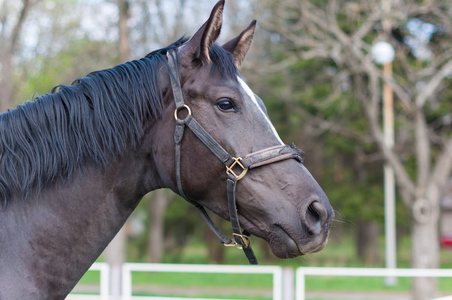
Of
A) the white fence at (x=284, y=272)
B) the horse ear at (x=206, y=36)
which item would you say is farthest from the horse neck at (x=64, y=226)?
the white fence at (x=284, y=272)

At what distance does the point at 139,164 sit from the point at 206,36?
677mm

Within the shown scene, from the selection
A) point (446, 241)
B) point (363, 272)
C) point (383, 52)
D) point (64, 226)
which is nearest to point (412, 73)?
point (383, 52)

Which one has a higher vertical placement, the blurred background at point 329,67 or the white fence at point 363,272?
the blurred background at point 329,67

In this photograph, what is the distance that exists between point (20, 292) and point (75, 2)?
15238 mm

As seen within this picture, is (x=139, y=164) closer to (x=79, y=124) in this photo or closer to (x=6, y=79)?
(x=79, y=124)

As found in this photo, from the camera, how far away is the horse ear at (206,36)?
2.14 metres

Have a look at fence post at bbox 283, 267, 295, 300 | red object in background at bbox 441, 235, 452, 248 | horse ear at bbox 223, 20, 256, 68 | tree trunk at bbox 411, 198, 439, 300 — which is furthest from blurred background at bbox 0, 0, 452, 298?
red object in background at bbox 441, 235, 452, 248

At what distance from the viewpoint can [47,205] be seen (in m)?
2.12

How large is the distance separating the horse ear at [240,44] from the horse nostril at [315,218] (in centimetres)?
91

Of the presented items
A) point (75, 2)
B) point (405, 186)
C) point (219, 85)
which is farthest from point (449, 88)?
point (219, 85)

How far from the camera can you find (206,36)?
7.21 ft

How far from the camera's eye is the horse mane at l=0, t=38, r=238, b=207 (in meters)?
2.08

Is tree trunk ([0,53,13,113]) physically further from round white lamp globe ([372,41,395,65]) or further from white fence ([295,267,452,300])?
round white lamp globe ([372,41,395,65])

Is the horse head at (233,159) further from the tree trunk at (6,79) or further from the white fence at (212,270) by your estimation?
the tree trunk at (6,79)
